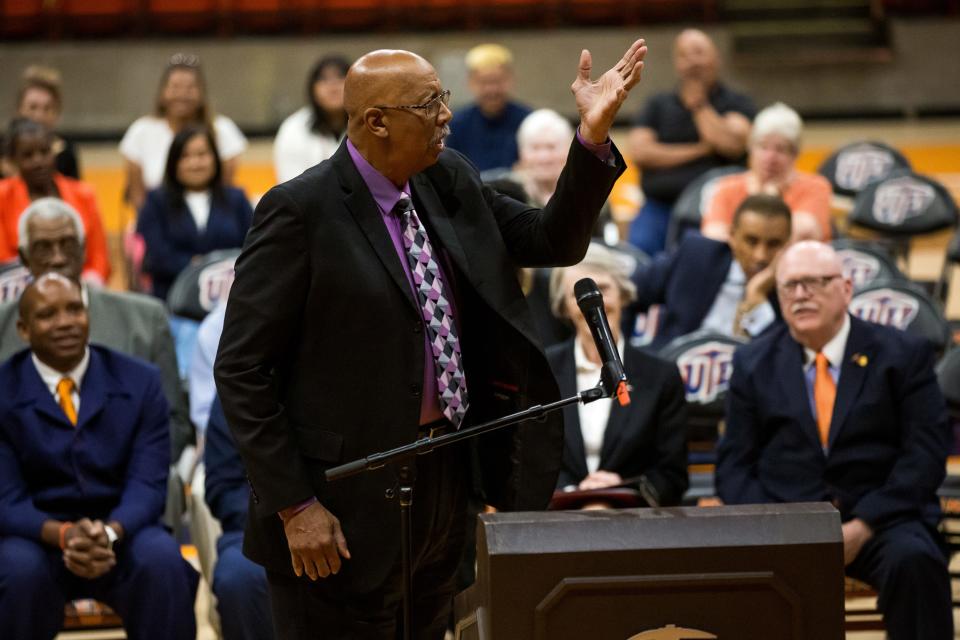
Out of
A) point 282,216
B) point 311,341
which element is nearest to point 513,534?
point 311,341

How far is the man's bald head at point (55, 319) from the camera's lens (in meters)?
4.43

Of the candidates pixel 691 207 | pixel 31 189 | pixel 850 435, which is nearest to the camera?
pixel 850 435

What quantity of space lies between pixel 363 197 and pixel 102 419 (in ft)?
6.43

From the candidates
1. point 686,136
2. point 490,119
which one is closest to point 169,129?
point 490,119

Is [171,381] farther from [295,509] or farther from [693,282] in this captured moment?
[295,509]

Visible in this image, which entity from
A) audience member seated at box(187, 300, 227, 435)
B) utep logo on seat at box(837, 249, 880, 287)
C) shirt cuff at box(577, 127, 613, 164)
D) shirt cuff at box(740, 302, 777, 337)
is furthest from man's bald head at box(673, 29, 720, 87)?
shirt cuff at box(577, 127, 613, 164)

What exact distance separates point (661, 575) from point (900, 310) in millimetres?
3552

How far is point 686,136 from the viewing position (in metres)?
8.64

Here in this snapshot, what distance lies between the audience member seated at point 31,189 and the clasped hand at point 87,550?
301 cm

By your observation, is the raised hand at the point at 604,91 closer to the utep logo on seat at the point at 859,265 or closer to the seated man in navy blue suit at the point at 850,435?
the seated man in navy blue suit at the point at 850,435

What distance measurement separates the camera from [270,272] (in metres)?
2.79

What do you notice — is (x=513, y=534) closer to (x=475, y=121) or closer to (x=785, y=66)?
(x=475, y=121)

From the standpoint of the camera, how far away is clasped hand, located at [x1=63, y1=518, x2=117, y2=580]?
14.1 feet

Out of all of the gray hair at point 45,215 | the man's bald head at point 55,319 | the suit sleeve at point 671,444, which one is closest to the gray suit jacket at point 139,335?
the gray hair at point 45,215
